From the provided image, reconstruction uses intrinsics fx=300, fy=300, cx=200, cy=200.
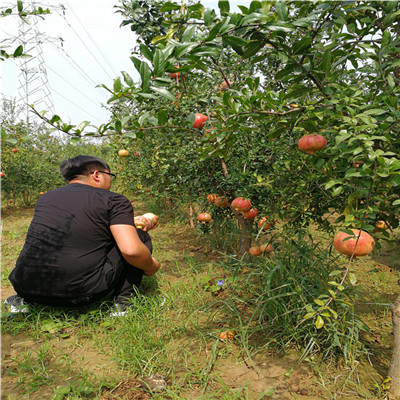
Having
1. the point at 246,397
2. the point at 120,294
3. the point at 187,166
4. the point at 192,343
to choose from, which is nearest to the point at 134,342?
the point at 192,343

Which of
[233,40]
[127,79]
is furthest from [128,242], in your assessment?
[233,40]

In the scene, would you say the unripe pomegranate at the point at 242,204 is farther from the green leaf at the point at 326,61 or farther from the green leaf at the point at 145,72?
the green leaf at the point at 145,72

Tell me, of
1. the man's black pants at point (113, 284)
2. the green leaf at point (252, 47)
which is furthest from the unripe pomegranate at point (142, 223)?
the green leaf at point (252, 47)

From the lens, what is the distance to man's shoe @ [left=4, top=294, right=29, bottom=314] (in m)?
2.25

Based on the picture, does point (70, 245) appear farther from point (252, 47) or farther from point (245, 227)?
point (252, 47)

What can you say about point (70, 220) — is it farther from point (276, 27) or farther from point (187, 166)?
point (276, 27)

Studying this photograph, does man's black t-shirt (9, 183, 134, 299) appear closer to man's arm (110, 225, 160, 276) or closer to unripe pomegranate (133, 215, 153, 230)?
man's arm (110, 225, 160, 276)

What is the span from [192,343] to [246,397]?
1.80ft

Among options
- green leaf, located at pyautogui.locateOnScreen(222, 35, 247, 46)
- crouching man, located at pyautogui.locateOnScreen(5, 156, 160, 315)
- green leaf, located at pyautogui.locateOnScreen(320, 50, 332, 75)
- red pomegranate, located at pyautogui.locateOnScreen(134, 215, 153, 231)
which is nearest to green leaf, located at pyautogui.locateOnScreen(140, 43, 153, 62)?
green leaf, located at pyautogui.locateOnScreen(222, 35, 247, 46)

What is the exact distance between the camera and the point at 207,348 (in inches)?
71.5

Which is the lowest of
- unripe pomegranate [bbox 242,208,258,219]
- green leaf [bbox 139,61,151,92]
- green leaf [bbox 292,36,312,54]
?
unripe pomegranate [bbox 242,208,258,219]

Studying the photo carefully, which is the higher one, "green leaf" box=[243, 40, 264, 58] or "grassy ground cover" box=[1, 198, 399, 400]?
"green leaf" box=[243, 40, 264, 58]

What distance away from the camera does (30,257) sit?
2051 millimetres

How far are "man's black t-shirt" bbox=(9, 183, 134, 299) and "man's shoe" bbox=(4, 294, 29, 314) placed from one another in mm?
189
